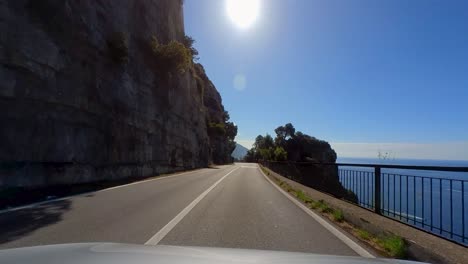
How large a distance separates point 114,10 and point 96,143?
1186 cm

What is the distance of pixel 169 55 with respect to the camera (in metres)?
38.7

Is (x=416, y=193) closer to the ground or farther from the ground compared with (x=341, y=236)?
farther from the ground

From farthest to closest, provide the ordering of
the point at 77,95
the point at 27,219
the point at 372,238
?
the point at 77,95
the point at 27,219
the point at 372,238

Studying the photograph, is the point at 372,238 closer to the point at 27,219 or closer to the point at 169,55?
the point at 27,219

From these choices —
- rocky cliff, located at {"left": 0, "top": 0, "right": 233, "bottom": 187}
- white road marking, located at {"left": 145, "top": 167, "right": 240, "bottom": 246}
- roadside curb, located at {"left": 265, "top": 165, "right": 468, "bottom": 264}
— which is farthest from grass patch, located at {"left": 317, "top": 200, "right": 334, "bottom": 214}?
rocky cliff, located at {"left": 0, "top": 0, "right": 233, "bottom": 187}

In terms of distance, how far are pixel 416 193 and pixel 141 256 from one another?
7.21 metres

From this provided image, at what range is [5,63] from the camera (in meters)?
15.5

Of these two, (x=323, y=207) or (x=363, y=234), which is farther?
(x=323, y=207)

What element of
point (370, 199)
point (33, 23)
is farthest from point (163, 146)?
point (370, 199)

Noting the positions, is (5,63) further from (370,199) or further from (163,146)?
(163,146)

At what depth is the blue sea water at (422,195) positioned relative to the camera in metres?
6.86

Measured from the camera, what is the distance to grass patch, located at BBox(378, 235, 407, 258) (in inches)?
237

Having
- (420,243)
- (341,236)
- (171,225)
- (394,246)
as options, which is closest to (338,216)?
(341,236)

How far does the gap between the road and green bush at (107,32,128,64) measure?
1667 cm
